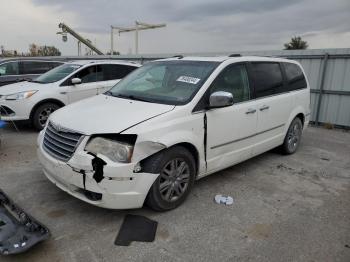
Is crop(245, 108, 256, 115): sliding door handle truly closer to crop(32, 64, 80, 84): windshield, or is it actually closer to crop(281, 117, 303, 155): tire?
crop(281, 117, 303, 155): tire

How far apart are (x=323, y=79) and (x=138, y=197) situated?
24.6ft

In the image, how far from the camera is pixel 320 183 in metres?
A: 4.72

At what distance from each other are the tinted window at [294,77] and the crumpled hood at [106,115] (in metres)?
2.91

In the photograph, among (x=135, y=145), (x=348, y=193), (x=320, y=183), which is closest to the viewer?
(x=135, y=145)

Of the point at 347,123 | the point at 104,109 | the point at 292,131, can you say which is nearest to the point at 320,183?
the point at 292,131

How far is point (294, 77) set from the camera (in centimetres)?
580

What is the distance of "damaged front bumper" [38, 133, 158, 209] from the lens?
311 centimetres

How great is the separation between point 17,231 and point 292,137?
480 centimetres

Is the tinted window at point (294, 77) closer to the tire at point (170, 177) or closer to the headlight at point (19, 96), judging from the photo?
the tire at point (170, 177)

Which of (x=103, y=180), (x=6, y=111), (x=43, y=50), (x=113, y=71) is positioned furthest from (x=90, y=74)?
(x=43, y=50)

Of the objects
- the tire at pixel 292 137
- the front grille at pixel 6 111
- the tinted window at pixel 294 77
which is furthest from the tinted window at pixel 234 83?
the front grille at pixel 6 111

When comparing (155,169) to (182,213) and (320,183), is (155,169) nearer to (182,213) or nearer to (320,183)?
(182,213)

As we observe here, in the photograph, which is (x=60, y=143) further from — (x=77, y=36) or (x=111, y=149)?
(x=77, y=36)

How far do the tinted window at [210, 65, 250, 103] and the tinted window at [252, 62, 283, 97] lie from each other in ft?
0.82
